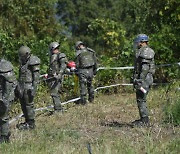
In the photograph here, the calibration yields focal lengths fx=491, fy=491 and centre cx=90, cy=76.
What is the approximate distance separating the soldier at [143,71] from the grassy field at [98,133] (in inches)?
13.8

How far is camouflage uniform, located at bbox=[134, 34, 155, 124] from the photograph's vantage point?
343 inches

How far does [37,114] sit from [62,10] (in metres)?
45.8

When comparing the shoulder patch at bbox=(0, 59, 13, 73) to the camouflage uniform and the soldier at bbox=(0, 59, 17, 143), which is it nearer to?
the soldier at bbox=(0, 59, 17, 143)

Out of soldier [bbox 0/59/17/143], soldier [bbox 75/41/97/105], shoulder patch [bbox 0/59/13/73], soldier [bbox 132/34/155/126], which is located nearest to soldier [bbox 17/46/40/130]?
soldier [bbox 0/59/17/143]

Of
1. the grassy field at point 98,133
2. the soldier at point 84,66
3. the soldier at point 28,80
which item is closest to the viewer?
the grassy field at point 98,133

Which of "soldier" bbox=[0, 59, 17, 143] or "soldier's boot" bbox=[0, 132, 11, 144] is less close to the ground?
"soldier" bbox=[0, 59, 17, 143]

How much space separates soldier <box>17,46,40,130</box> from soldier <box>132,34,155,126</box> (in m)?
1.90

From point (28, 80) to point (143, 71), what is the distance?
2.21 meters

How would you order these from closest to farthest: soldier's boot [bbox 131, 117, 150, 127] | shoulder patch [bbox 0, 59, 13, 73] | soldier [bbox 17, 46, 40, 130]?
shoulder patch [bbox 0, 59, 13, 73]
soldier's boot [bbox 131, 117, 150, 127]
soldier [bbox 17, 46, 40, 130]

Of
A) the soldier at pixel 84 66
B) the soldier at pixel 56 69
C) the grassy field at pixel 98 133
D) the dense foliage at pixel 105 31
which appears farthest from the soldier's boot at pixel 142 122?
the dense foliage at pixel 105 31

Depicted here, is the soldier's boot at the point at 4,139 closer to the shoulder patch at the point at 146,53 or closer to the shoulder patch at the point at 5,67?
A: the shoulder patch at the point at 5,67

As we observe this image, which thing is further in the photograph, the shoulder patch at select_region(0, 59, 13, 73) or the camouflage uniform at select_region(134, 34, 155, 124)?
the camouflage uniform at select_region(134, 34, 155, 124)

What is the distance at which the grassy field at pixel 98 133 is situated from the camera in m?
6.82

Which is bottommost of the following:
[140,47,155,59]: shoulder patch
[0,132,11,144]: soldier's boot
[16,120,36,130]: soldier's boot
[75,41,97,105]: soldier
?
[16,120,36,130]: soldier's boot
